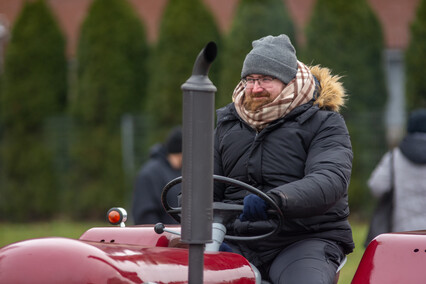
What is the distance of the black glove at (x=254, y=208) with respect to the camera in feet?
9.73

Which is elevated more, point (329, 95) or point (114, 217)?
point (329, 95)

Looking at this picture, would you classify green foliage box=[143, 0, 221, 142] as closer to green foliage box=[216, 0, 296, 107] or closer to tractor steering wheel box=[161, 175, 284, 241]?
green foliage box=[216, 0, 296, 107]

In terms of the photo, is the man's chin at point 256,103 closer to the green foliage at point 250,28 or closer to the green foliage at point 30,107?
the green foliage at point 250,28

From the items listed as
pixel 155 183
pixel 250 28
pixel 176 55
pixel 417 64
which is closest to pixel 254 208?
pixel 155 183

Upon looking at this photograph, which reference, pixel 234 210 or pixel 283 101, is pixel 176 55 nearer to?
pixel 283 101

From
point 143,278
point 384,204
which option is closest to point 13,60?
point 384,204

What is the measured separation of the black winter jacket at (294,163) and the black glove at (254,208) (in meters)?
0.21

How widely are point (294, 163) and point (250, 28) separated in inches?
448

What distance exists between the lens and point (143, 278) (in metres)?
2.54

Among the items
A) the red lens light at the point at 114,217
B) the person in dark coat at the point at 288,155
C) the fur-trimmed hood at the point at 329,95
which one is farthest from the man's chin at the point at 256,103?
the red lens light at the point at 114,217

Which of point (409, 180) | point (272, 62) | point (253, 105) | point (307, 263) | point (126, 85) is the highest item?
point (272, 62)

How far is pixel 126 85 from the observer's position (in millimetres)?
16047

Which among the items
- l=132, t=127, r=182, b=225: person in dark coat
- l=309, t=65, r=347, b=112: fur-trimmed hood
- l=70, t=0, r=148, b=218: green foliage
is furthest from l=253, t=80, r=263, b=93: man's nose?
l=70, t=0, r=148, b=218: green foliage

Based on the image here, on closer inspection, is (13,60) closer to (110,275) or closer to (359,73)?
(359,73)
